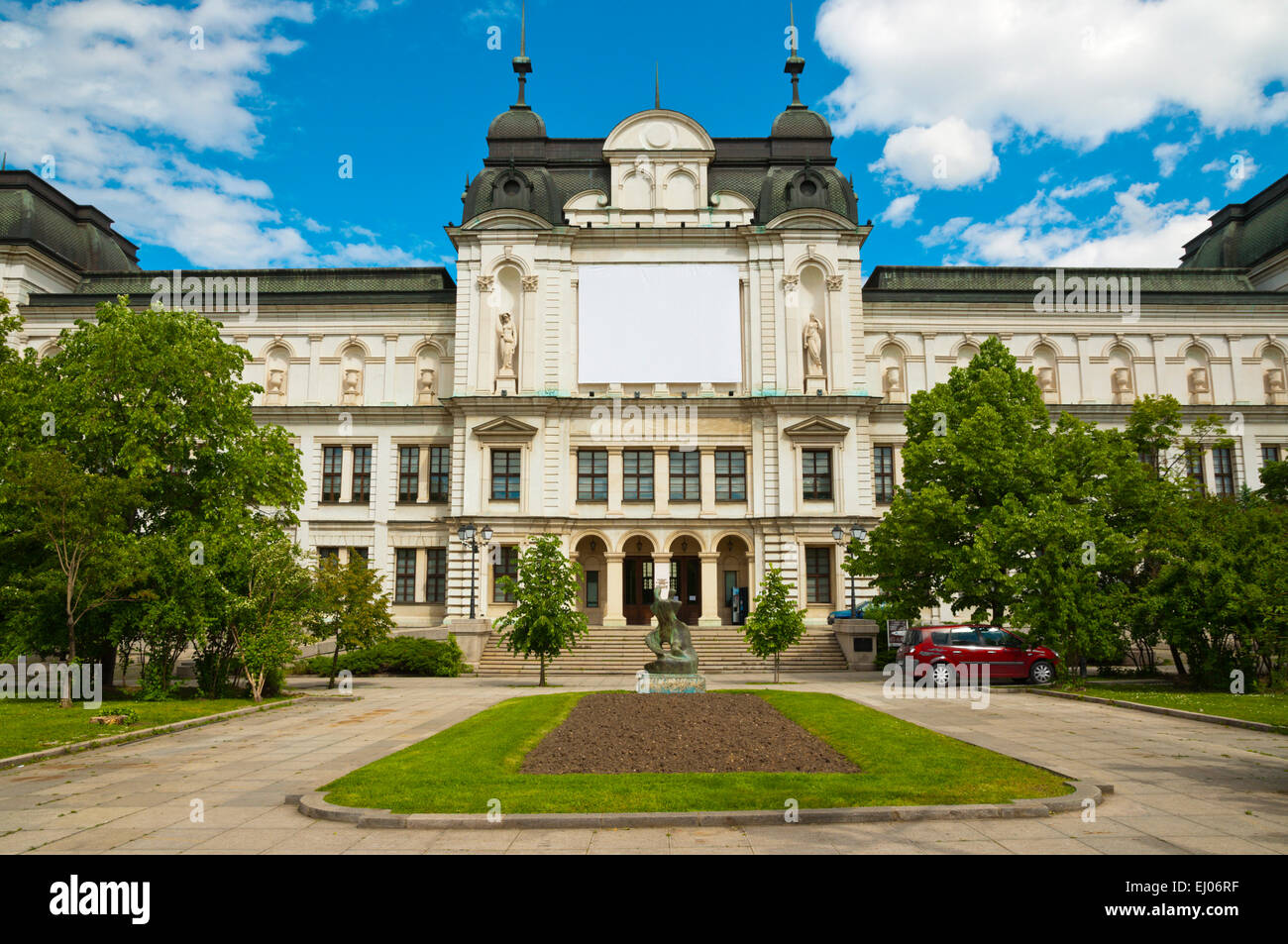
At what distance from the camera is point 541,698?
23.5 metres

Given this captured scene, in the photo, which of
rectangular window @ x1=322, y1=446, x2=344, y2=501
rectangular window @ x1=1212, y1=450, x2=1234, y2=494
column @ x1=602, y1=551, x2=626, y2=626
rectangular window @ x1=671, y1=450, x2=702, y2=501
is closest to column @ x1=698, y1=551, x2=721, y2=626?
rectangular window @ x1=671, y1=450, x2=702, y2=501

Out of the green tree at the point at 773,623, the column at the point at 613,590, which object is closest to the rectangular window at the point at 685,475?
the column at the point at 613,590

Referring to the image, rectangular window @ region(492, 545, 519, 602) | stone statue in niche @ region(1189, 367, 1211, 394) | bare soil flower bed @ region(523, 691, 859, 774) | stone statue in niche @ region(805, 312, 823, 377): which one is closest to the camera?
bare soil flower bed @ region(523, 691, 859, 774)

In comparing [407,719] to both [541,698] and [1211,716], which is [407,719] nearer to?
[541,698]

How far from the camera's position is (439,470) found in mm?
47969

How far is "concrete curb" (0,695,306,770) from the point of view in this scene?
13.9m

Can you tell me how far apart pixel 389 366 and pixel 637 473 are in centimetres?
1578

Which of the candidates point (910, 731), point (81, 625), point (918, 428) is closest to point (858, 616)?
point (918, 428)

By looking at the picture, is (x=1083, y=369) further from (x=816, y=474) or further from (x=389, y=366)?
(x=389, y=366)

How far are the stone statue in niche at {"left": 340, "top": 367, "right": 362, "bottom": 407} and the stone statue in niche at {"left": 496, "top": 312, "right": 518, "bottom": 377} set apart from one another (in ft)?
30.6

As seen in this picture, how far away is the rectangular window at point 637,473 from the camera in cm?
4575

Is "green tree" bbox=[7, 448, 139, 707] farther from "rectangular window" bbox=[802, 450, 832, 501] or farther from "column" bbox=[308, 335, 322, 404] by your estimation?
"rectangular window" bbox=[802, 450, 832, 501]
